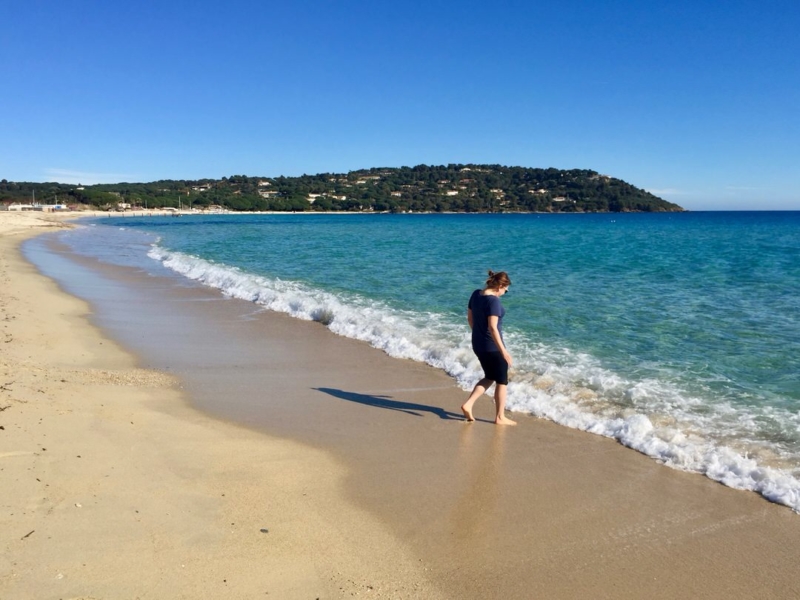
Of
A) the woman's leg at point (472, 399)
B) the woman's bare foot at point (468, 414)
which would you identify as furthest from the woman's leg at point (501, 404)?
the woman's bare foot at point (468, 414)

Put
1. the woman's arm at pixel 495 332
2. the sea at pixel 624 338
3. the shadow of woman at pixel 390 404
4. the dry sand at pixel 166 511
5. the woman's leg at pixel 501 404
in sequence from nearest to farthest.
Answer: the dry sand at pixel 166 511 < the sea at pixel 624 338 < the woman's arm at pixel 495 332 < the woman's leg at pixel 501 404 < the shadow of woman at pixel 390 404

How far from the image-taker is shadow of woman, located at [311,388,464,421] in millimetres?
6941

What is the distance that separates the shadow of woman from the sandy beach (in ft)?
0.11

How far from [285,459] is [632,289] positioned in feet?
46.5

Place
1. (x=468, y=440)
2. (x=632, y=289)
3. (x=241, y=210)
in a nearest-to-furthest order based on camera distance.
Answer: (x=468, y=440) < (x=632, y=289) < (x=241, y=210)

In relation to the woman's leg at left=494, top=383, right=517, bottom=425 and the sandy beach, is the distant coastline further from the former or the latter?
the woman's leg at left=494, top=383, right=517, bottom=425

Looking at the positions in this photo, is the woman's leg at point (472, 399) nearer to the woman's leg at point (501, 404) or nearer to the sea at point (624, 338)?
the woman's leg at point (501, 404)

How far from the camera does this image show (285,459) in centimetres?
548

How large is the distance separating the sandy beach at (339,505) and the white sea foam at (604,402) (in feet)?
0.82

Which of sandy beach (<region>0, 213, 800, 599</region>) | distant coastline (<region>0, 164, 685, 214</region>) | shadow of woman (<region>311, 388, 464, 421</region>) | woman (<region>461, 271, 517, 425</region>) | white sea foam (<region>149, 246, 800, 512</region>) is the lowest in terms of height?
shadow of woman (<region>311, 388, 464, 421</region>)

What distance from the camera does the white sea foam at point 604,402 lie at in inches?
211

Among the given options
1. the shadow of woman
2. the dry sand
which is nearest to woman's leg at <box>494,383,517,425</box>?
the shadow of woman

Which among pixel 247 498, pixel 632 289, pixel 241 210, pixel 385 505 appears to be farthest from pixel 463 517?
pixel 241 210

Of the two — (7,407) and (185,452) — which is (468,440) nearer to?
(185,452)
